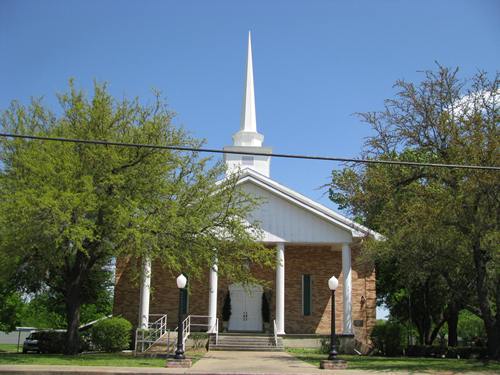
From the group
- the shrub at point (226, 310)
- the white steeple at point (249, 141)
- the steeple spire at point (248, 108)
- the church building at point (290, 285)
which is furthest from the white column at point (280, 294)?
the steeple spire at point (248, 108)

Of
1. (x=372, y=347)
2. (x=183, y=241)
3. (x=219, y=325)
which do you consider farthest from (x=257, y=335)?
(x=183, y=241)

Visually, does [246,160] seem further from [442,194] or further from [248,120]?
[442,194]

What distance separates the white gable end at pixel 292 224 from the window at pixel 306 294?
3.19 metres

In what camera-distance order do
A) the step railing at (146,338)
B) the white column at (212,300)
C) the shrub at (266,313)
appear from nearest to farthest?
the step railing at (146,338) → the white column at (212,300) → the shrub at (266,313)

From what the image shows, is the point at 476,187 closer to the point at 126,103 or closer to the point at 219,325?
the point at 126,103

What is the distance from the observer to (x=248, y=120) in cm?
3981

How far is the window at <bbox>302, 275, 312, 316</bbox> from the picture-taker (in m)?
30.3

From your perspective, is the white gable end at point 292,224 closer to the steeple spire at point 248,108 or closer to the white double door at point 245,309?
the white double door at point 245,309

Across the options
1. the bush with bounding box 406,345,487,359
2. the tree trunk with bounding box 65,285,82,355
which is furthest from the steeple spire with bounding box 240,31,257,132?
the tree trunk with bounding box 65,285,82,355

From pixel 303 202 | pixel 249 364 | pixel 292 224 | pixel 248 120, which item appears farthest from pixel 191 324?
pixel 248 120

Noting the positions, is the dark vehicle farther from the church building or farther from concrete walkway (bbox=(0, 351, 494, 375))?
concrete walkway (bbox=(0, 351, 494, 375))

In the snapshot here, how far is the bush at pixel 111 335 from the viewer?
2586 centimetres

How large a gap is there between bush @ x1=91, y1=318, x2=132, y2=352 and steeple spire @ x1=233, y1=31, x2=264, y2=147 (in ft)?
54.0

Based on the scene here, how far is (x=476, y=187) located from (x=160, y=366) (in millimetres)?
11163
